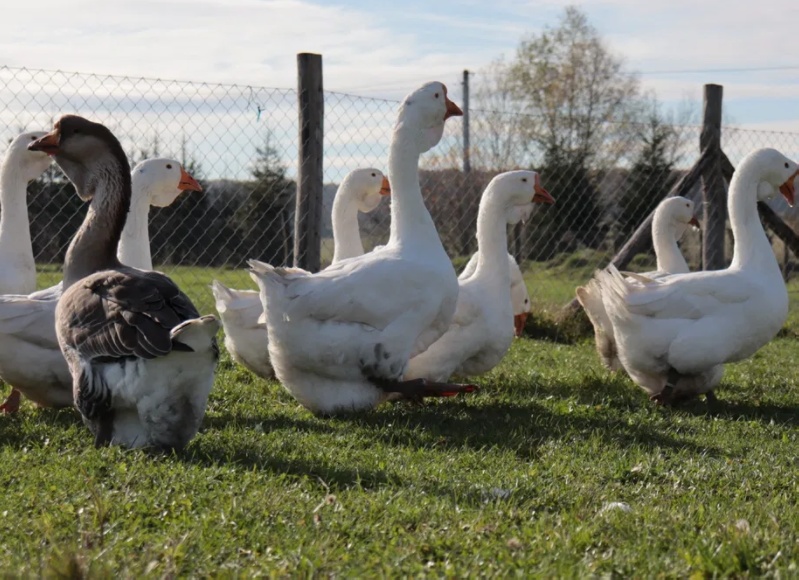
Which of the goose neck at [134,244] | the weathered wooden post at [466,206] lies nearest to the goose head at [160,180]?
the goose neck at [134,244]

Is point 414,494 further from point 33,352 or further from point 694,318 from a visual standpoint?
point 694,318

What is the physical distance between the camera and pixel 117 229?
576 centimetres

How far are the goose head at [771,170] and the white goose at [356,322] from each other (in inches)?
112

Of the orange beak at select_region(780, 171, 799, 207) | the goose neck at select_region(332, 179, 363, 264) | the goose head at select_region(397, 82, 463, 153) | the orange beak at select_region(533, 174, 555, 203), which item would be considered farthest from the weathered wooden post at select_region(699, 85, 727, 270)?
the goose head at select_region(397, 82, 463, 153)

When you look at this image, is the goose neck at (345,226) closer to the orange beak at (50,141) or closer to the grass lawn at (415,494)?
the grass lawn at (415,494)

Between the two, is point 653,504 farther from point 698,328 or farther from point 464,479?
point 698,328

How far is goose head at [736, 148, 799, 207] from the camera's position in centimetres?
789

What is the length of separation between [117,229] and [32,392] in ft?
4.14

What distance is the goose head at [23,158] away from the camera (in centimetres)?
769

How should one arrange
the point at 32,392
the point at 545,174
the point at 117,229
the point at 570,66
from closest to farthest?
the point at 117,229 < the point at 32,392 < the point at 545,174 < the point at 570,66

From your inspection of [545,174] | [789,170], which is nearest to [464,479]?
[789,170]

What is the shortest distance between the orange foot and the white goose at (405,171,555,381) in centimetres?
254

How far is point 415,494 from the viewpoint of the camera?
13.8ft

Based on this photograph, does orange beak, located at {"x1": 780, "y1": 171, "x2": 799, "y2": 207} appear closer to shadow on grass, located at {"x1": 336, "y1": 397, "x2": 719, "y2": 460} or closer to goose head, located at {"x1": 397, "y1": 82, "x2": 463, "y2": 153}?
shadow on grass, located at {"x1": 336, "y1": 397, "x2": 719, "y2": 460}
